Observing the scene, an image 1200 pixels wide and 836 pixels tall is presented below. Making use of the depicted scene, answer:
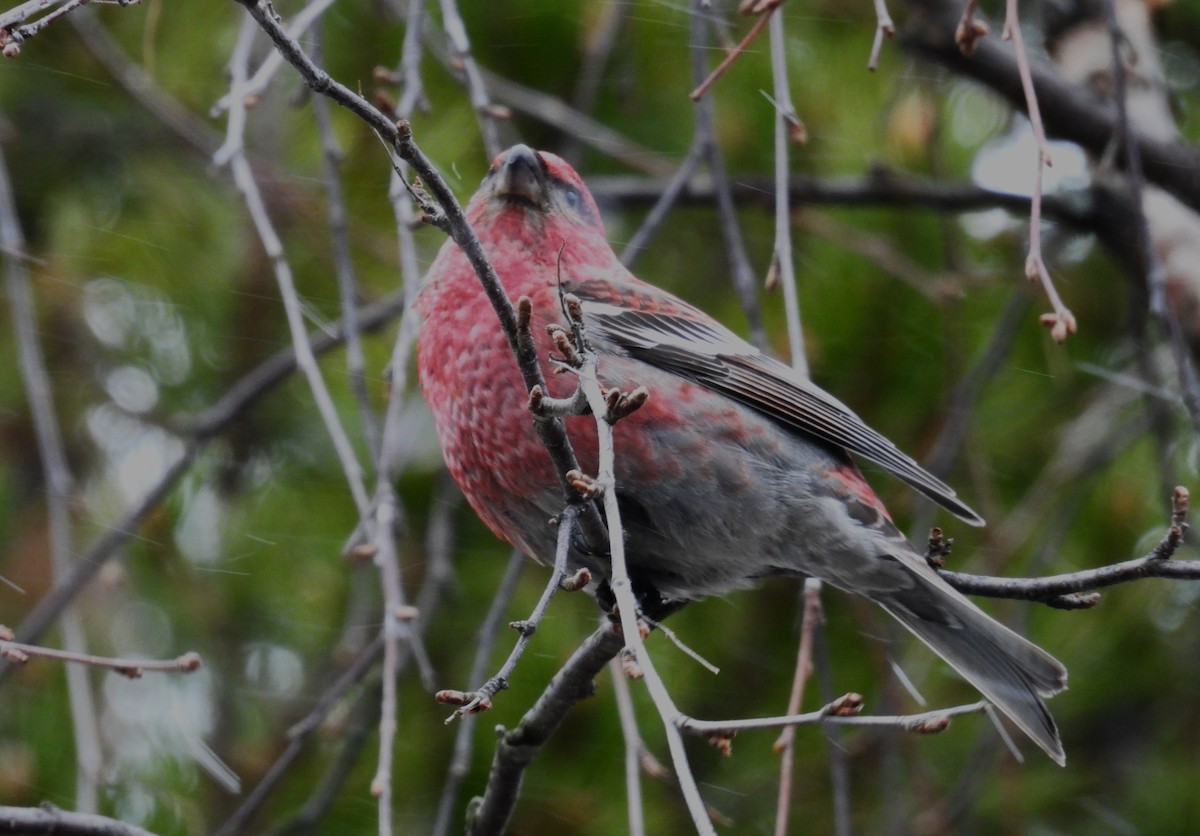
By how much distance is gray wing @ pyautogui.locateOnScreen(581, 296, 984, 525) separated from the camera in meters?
3.26

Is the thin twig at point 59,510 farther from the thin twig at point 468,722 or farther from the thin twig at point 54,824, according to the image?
the thin twig at point 468,722

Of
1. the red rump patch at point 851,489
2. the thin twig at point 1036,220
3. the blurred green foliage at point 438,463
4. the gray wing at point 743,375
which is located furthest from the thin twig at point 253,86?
the red rump patch at point 851,489

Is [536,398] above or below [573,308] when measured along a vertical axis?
below

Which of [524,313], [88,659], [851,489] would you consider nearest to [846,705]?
[524,313]

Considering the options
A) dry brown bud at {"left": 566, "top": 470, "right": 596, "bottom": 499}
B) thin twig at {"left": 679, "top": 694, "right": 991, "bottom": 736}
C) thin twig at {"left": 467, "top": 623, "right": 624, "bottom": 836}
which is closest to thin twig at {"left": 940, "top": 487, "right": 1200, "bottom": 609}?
thin twig at {"left": 679, "top": 694, "right": 991, "bottom": 736}

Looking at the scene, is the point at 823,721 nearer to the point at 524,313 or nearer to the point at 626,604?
the point at 626,604

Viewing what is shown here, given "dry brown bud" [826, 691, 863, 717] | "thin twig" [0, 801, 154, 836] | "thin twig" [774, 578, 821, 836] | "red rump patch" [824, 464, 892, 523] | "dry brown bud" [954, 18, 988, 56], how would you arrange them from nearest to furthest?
"dry brown bud" [826, 691, 863, 717] → "thin twig" [0, 801, 154, 836] → "dry brown bud" [954, 18, 988, 56] → "thin twig" [774, 578, 821, 836] → "red rump patch" [824, 464, 892, 523]

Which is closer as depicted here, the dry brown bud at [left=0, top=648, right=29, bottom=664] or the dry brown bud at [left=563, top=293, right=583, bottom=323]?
the dry brown bud at [left=563, top=293, right=583, bottom=323]

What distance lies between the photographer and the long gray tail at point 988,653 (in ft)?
9.85

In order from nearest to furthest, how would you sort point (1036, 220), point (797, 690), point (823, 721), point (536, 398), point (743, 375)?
point (823, 721) → point (536, 398) → point (1036, 220) → point (797, 690) → point (743, 375)

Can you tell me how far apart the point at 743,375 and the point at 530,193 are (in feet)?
2.41

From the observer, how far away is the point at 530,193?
3.52m

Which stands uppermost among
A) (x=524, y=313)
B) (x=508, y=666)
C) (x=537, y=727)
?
(x=524, y=313)

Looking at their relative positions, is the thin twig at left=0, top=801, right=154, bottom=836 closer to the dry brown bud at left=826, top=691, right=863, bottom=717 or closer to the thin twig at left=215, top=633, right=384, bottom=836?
the thin twig at left=215, top=633, right=384, bottom=836
